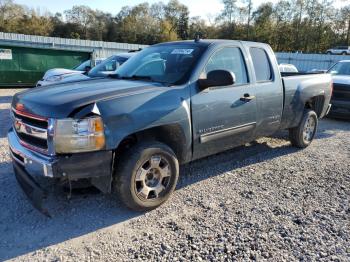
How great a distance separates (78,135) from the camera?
10.4ft

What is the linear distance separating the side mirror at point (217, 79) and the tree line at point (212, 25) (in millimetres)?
52506

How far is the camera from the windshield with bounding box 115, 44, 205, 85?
13.8 feet

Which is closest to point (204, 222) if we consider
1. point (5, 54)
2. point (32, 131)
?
point (32, 131)

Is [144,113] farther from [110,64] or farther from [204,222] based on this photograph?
[110,64]

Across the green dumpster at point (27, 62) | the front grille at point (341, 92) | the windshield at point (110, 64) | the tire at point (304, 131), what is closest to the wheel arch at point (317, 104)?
the tire at point (304, 131)

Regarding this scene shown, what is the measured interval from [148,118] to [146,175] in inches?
25.5

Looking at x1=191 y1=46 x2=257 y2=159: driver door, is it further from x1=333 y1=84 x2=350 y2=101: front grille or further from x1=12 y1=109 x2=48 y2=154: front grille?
x1=333 y1=84 x2=350 y2=101: front grille

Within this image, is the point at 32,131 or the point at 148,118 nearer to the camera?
the point at 32,131

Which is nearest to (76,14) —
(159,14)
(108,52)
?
(159,14)

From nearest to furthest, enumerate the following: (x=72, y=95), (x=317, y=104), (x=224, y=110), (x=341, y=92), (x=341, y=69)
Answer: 1. (x=72, y=95)
2. (x=224, y=110)
3. (x=317, y=104)
4. (x=341, y=92)
5. (x=341, y=69)

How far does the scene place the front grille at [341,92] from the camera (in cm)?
969

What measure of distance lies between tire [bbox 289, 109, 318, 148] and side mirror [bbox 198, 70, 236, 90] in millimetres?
2773

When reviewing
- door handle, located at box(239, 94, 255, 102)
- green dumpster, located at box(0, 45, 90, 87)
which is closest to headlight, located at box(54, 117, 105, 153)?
door handle, located at box(239, 94, 255, 102)

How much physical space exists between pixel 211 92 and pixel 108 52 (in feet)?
68.4
